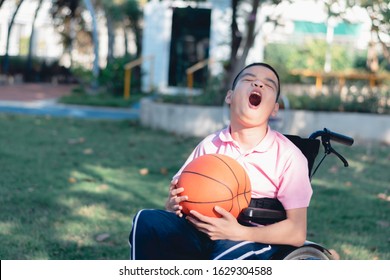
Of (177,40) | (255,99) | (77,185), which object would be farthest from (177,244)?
(177,40)

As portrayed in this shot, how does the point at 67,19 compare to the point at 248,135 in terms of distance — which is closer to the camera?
the point at 248,135

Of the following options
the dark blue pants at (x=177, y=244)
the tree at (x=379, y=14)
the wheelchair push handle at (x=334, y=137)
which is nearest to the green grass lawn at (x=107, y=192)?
the tree at (x=379, y=14)

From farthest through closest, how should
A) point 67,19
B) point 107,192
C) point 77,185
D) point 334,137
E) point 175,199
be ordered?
point 67,19, point 77,185, point 107,192, point 334,137, point 175,199

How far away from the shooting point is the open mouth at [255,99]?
3225mm

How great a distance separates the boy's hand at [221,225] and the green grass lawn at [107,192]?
211cm

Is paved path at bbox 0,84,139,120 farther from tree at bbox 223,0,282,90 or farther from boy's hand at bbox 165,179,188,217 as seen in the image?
boy's hand at bbox 165,179,188,217

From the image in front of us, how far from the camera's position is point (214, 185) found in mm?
3100

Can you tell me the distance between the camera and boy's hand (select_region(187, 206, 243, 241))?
10.0 feet

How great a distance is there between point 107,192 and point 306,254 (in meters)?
4.25

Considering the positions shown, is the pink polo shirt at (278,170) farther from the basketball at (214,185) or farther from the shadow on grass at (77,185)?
the shadow on grass at (77,185)

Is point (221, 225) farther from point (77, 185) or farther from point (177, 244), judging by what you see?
point (77, 185)

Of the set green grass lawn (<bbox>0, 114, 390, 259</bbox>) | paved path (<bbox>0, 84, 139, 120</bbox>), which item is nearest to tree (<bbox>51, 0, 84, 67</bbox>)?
paved path (<bbox>0, 84, 139, 120</bbox>)
